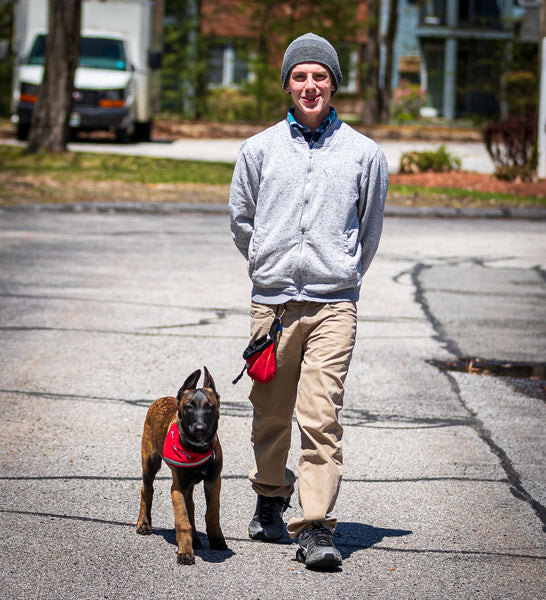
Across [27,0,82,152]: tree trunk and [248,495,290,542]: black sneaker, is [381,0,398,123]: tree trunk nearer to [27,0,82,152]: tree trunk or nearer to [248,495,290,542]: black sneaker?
[27,0,82,152]: tree trunk

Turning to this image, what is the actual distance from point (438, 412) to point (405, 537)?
2.15m

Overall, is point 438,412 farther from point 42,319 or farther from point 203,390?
point 42,319

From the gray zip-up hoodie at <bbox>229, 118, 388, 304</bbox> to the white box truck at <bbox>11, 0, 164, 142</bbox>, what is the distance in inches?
A: 882

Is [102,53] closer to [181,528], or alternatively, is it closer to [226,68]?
[226,68]

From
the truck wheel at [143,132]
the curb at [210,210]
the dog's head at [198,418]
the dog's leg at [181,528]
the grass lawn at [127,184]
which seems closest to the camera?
the dog's head at [198,418]

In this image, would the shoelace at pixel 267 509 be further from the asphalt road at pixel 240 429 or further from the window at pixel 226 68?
the window at pixel 226 68

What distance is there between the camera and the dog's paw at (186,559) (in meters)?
4.43

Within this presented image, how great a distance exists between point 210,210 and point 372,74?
21603 millimetres

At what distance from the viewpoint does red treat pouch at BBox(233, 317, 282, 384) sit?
4543mm

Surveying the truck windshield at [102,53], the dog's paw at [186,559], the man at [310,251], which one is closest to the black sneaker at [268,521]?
the man at [310,251]

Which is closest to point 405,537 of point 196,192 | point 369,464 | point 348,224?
point 369,464

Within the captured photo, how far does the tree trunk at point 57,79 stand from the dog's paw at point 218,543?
58.8 ft

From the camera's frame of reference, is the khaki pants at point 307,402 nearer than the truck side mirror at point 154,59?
Yes

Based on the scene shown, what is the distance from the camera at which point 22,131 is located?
26.9m
